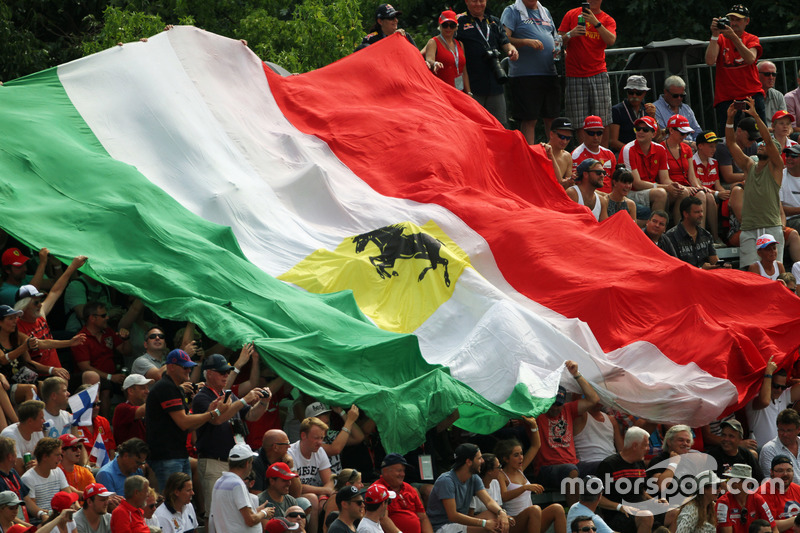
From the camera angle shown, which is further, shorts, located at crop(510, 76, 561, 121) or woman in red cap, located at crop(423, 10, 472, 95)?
shorts, located at crop(510, 76, 561, 121)

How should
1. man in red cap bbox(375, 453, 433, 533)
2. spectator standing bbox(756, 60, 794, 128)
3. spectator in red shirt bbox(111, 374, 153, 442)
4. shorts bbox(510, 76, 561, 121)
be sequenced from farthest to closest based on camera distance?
1. spectator standing bbox(756, 60, 794, 128)
2. shorts bbox(510, 76, 561, 121)
3. spectator in red shirt bbox(111, 374, 153, 442)
4. man in red cap bbox(375, 453, 433, 533)

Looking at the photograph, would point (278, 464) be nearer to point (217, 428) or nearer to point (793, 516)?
point (217, 428)

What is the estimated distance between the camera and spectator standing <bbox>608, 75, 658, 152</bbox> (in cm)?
1716

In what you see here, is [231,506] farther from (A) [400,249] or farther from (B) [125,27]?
(B) [125,27]

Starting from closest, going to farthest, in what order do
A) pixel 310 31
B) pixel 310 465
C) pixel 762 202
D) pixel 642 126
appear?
pixel 310 465 < pixel 762 202 < pixel 642 126 < pixel 310 31

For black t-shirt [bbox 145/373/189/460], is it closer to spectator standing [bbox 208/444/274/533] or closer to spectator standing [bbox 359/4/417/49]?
spectator standing [bbox 208/444/274/533]

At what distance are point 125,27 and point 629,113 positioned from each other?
7354 millimetres

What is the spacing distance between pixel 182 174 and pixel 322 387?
323 cm

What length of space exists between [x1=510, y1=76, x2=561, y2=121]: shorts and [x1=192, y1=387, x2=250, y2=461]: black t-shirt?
26.6ft

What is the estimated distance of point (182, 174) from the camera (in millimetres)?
12773

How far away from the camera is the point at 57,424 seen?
32.0ft

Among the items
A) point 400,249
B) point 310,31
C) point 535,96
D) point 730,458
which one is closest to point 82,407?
point 400,249

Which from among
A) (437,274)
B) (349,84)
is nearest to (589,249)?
(437,274)

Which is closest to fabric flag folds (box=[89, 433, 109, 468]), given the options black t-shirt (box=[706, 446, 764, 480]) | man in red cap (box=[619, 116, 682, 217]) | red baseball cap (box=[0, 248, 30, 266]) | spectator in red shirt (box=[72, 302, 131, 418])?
spectator in red shirt (box=[72, 302, 131, 418])
